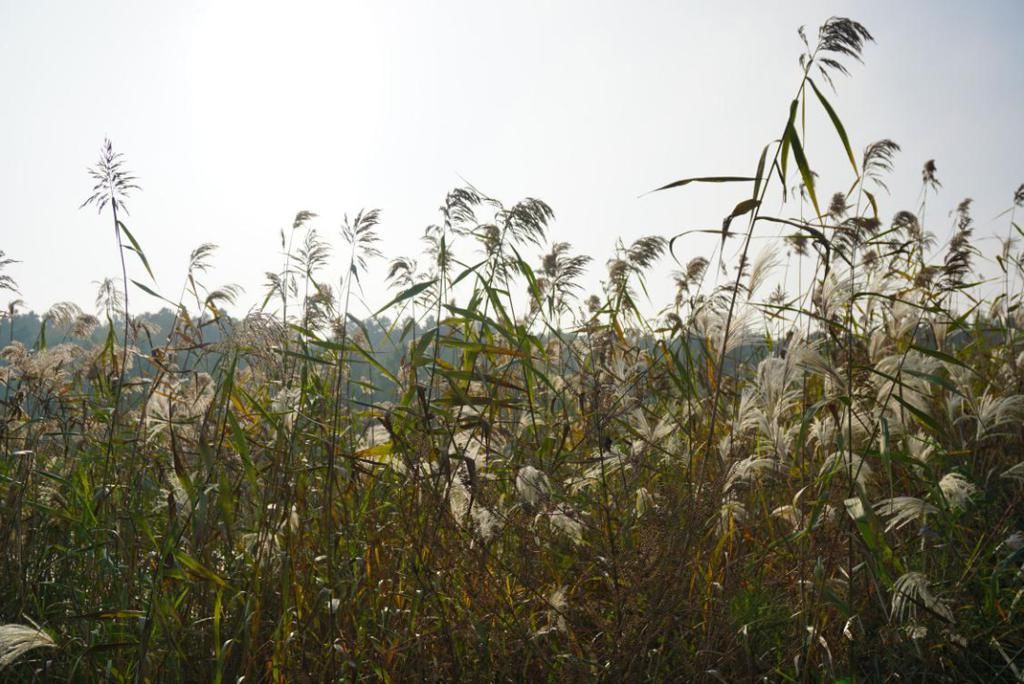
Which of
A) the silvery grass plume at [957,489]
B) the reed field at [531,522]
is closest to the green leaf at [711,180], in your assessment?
the reed field at [531,522]

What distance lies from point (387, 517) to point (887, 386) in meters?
1.87

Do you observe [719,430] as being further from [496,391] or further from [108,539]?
[108,539]

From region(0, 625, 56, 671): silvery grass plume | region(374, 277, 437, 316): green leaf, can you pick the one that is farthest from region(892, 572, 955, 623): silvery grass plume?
region(0, 625, 56, 671): silvery grass plume

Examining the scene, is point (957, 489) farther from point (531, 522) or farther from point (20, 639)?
point (20, 639)

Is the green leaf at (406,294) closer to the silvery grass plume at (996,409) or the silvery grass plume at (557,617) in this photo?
the silvery grass plume at (557,617)

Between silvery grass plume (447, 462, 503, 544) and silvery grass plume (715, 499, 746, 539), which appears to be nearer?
silvery grass plume (447, 462, 503, 544)

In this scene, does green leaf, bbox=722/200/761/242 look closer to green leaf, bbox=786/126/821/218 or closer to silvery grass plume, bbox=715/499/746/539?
green leaf, bbox=786/126/821/218

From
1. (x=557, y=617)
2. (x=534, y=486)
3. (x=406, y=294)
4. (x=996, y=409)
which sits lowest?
(x=557, y=617)

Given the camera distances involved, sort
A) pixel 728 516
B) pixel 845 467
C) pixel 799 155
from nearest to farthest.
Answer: pixel 799 155 → pixel 845 467 → pixel 728 516

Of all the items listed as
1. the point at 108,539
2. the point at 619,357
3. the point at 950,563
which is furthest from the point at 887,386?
the point at 108,539

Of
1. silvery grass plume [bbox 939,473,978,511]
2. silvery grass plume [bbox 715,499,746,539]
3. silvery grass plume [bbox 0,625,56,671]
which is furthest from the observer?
silvery grass plume [bbox 715,499,746,539]

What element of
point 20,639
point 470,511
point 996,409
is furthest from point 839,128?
point 20,639

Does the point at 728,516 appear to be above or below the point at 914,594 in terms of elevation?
above

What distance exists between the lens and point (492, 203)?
9.05 feet
